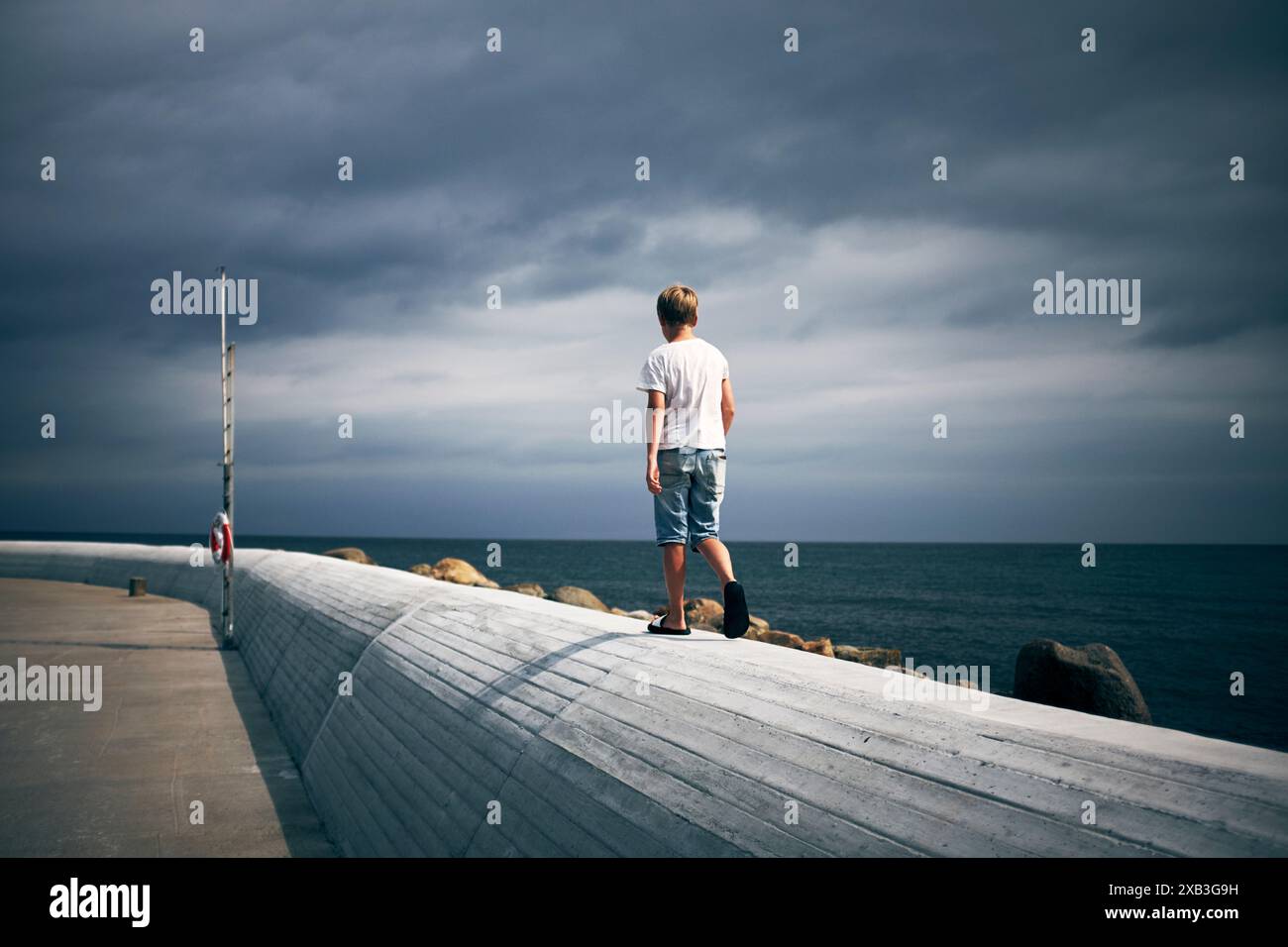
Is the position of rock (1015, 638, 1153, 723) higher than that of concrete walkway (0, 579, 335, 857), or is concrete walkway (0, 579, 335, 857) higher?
concrete walkway (0, 579, 335, 857)

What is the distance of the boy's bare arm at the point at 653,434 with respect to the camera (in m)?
5.29

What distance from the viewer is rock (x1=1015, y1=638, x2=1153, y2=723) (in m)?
13.0

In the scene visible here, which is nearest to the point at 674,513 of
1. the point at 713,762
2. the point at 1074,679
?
the point at 713,762

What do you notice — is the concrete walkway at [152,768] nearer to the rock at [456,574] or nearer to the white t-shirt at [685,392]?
the white t-shirt at [685,392]

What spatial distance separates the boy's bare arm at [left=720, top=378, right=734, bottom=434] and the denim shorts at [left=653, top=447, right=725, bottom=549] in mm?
288

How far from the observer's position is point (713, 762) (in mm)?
3479

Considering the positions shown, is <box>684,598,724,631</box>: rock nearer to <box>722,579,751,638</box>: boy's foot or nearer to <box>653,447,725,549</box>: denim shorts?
<box>653,447,725,549</box>: denim shorts

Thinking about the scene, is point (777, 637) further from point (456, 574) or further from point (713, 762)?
point (713, 762)

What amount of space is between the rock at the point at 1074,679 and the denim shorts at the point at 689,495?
9985 millimetres

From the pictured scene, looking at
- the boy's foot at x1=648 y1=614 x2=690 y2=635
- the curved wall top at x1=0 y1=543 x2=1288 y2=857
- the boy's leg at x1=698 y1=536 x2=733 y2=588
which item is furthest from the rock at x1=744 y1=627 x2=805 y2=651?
the boy's leg at x1=698 y1=536 x2=733 y2=588

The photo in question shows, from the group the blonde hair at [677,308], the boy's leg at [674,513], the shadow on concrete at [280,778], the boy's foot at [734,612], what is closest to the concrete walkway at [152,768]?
the shadow on concrete at [280,778]
